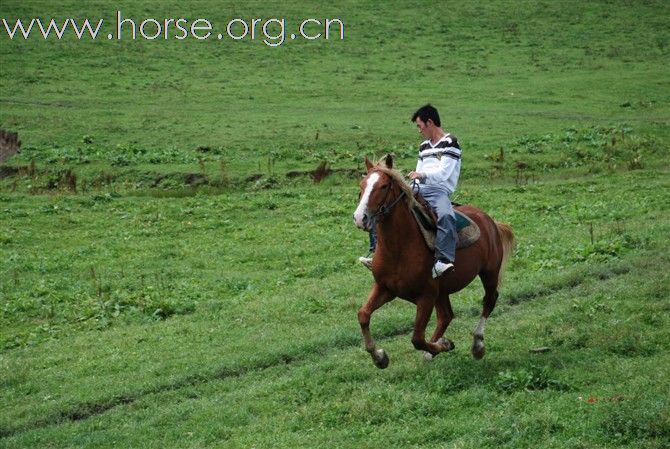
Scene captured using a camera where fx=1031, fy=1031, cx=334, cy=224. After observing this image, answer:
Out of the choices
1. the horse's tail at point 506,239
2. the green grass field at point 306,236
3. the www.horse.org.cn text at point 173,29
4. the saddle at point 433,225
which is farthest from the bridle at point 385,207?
the www.horse.org.cn text at point 173,29

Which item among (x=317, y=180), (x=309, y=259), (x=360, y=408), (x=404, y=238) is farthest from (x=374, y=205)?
(x=317, y=180)

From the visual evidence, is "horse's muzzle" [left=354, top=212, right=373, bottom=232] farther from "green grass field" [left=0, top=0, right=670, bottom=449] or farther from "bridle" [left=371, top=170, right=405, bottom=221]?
"green grass field" [left=0, top=0, right=670, bottom=449]

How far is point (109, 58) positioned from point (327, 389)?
1574 inches

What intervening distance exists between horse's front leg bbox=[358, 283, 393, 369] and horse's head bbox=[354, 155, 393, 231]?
1163 millimetres

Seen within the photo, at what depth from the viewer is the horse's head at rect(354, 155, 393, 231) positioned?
12.1 m

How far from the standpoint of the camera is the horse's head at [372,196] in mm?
12117

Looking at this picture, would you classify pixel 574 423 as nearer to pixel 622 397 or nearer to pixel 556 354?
pixel 622 397

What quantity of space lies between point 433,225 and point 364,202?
4.64 ft

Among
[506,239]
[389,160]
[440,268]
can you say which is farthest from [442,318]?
[389,160]

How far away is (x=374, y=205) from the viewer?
12.4 m

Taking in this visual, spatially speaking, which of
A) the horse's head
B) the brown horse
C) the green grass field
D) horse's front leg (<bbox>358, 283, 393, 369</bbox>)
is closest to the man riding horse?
the brown horse

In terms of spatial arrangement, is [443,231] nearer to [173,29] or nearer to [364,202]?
[364,202]

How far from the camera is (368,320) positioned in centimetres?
1295

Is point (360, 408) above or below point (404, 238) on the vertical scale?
below
